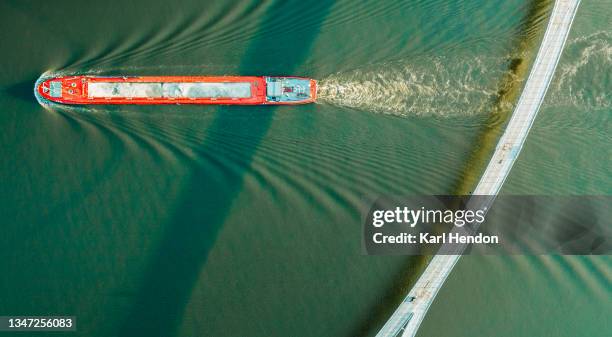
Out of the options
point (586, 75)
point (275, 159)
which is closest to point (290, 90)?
point (275, 159)

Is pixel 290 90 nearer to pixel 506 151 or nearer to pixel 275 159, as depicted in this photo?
pixel 275 159

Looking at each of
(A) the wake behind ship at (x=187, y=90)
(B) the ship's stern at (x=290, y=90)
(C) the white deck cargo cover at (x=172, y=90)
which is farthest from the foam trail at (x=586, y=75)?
(C) the white deck cargo cover at (x=172, y=90)

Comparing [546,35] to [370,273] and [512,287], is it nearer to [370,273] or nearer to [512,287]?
[512,287]

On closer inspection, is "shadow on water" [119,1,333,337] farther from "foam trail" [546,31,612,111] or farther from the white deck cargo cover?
"foam trail" [546,31,612,111]

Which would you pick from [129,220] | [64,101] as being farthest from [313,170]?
[64,101]

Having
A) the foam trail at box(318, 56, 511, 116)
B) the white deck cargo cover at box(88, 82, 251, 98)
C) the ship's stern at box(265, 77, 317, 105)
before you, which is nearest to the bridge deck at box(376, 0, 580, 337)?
the foam trail at box(318, 56, 511, 116)

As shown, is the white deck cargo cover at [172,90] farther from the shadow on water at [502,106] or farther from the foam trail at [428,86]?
the shadow on water at [502,106]
